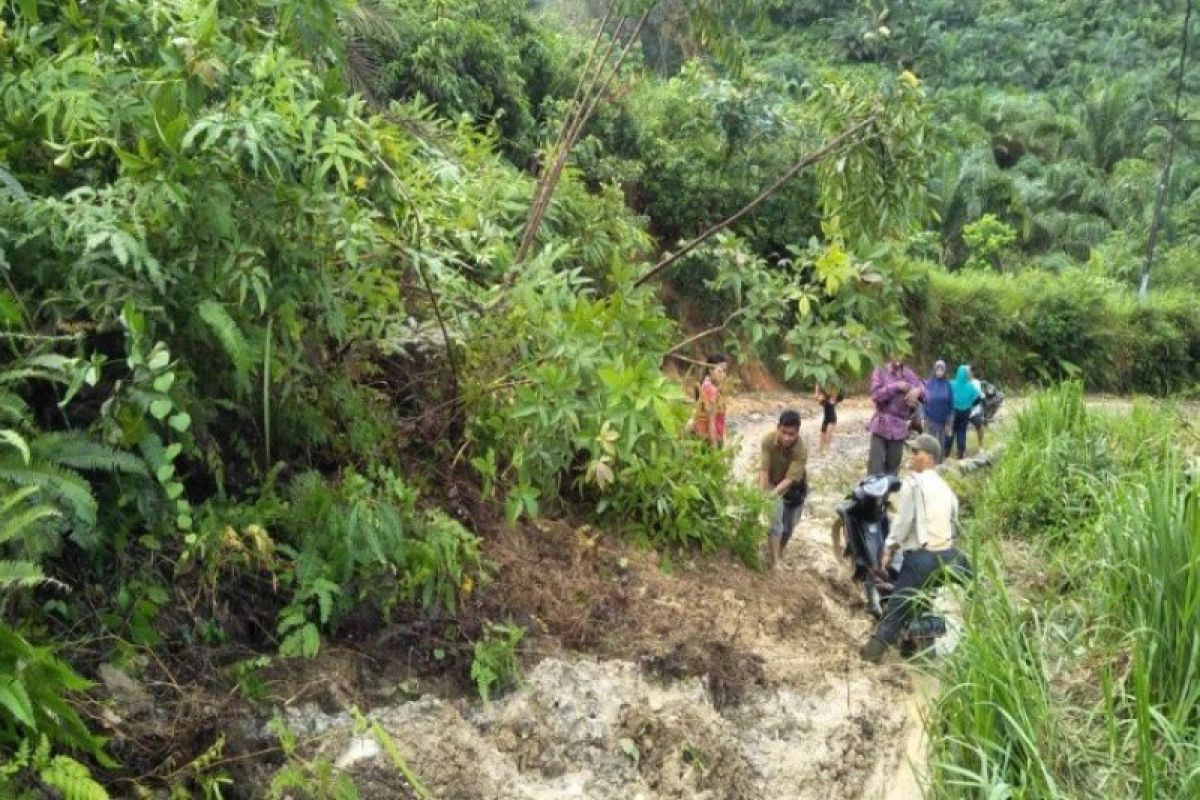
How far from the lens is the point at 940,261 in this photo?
27250 millimetres

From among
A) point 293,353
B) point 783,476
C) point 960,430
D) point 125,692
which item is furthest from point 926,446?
point 960,430

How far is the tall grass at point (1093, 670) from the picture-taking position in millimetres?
4371

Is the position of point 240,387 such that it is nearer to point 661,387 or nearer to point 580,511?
point 661,387

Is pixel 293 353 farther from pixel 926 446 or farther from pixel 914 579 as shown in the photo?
pixel 926 446

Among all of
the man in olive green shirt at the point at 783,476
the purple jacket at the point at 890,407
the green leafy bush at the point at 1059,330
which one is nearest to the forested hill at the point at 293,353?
the man in olive green shirt at the point at 783,476

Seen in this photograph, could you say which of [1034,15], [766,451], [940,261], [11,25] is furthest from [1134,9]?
[11,25]

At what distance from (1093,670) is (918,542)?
4.55ft

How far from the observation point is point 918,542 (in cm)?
638

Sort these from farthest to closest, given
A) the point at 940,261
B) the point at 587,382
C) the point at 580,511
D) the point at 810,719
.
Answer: the point at 940,261 → the point at 580,511 → the point at 810,719 → the point at 587,382

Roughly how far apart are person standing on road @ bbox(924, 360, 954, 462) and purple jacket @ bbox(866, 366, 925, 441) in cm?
261

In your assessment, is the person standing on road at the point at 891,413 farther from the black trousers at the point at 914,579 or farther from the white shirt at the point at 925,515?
the black trousers at the point at 914,579

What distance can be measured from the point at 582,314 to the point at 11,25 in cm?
270

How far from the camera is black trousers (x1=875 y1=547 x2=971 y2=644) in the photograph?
6238 mm

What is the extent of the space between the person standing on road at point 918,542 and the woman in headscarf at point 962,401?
5886 mm
